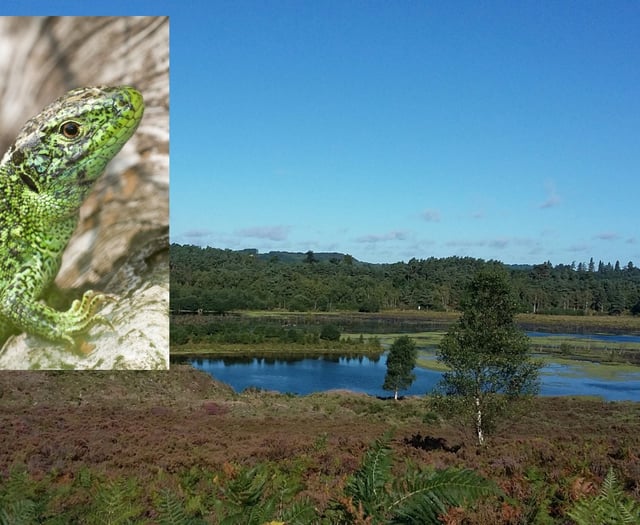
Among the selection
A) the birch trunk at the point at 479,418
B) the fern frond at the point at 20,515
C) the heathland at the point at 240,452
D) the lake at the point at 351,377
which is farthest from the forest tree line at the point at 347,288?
the fern frond at the point at 20,515

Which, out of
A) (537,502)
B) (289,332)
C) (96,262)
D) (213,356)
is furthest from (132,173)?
(289,332)

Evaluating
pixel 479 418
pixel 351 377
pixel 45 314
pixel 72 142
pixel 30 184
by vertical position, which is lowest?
pixel 351 377

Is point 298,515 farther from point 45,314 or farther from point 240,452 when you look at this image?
point 45,314

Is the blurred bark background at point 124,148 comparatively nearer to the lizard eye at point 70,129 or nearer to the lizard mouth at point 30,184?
the lizard eye at point 70,129

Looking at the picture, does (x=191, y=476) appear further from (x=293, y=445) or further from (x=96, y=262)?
A: (x=96, y=262)

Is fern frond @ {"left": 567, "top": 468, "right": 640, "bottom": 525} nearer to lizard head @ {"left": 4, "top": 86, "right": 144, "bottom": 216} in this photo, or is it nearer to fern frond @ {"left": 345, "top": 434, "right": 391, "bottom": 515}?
fern frond @ {"left": 345, "top": 434, "right": 391, "bottom": 515}

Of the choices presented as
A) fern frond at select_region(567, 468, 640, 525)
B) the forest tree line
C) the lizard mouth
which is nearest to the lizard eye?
the lizard mouth

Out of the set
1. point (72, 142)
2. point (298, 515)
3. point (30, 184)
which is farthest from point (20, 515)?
point (30, 184)
